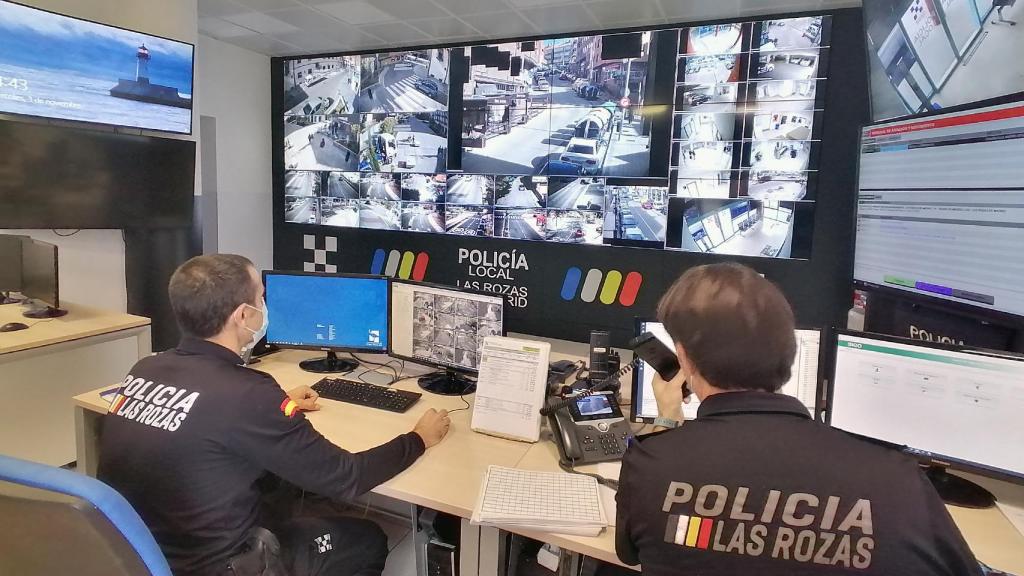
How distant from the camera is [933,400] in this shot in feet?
4.61

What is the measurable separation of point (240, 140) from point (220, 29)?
0.85m

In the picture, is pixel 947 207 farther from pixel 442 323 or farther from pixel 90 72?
pixel 90 72

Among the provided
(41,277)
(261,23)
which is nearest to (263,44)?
(261,23)

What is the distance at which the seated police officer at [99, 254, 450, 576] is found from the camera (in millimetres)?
1257


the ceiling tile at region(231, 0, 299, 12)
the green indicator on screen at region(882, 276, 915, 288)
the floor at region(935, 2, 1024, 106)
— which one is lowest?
the green indicator on screen at region(882, 276, 915, 288)

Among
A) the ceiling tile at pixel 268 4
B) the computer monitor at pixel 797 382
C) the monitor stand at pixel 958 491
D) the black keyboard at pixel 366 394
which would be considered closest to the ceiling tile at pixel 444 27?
the ceiling tile at pixel 268 4

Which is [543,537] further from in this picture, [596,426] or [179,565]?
[179,565]

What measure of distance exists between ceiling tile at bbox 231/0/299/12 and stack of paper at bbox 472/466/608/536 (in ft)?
10.5

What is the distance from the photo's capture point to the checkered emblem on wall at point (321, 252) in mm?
4746

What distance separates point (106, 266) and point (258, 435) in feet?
9.18

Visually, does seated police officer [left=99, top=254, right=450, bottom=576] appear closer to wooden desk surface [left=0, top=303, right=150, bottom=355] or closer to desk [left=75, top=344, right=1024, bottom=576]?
desk [left=75, top=344, right=1024, bottom=576]

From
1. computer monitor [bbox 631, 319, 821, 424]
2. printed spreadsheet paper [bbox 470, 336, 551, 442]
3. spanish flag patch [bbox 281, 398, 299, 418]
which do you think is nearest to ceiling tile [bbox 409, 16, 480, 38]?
printed spreadsheet paper [bbox 470, 336, 551, 442]

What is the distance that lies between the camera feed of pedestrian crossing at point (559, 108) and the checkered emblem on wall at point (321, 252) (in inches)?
55.9

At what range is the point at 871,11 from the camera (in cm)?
239
